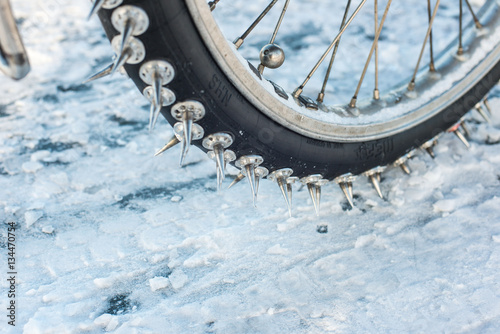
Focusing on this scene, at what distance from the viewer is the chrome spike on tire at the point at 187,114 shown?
927 millimetres

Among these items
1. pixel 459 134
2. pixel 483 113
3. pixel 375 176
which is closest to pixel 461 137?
pixel 459 134

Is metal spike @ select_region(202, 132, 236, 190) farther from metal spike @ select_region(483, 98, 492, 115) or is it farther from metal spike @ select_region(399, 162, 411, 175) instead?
metal spike @ select_region(483, 98, 492, 115)

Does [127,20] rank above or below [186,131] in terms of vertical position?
above

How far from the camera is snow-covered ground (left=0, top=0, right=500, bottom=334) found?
102cm

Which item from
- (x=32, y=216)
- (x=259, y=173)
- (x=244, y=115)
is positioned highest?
(x=244, y=115)

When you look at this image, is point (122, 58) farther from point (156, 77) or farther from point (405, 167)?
point (405, 167)

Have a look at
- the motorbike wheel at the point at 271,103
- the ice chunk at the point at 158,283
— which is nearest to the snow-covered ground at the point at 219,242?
the ice chunk at the point at 158,283

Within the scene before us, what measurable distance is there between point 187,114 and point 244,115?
12 centimetres

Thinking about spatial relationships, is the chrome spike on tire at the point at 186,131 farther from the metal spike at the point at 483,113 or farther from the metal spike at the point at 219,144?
the metal spike at the point at 483,113

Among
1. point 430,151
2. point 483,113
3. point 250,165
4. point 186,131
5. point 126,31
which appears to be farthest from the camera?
point 483,113

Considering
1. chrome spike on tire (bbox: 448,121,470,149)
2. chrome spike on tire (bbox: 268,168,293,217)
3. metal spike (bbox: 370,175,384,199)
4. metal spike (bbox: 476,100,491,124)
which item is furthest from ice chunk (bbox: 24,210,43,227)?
metal spike (bbox: 476,100,491,124)

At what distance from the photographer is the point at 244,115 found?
100cm

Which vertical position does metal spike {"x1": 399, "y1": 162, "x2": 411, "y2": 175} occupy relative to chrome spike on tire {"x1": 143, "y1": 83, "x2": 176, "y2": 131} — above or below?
above

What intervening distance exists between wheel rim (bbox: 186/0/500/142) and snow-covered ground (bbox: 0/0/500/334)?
0.68 ft
